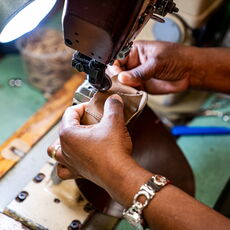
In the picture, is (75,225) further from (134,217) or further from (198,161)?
(198,161)

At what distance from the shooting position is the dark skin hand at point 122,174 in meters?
0.71

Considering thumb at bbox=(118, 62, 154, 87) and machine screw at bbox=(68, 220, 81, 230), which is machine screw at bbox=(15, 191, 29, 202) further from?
thumb at bbox=(118, 62, 154, 87)

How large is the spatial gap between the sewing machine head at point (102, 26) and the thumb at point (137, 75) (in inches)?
5.7

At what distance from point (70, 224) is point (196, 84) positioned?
0.60 m

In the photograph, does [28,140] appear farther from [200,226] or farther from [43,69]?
[43,69]

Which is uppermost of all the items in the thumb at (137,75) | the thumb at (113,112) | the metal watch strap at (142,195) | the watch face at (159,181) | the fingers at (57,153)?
the thumb at (137,75)

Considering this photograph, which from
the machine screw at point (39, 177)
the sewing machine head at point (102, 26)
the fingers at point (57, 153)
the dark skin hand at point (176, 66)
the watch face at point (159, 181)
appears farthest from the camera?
the dark skin hand at point (176, 66)

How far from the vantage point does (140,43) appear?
1.09 metres

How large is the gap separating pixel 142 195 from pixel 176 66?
51 cm

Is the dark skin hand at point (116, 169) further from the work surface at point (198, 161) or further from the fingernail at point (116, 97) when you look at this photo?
the work surface at point (198, 161)

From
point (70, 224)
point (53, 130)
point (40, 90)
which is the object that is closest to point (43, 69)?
point (40, 90)

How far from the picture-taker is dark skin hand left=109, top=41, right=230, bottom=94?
1.05 m

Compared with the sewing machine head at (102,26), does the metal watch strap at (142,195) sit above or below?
below

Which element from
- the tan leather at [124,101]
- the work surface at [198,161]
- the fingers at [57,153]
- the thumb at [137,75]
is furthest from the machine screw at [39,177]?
the thumb at [137,75]
